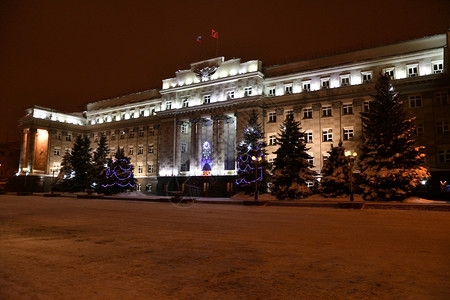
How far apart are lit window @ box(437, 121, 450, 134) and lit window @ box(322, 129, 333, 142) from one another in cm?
1035

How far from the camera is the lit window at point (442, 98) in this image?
32250mm

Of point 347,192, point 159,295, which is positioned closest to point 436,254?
point 159,295

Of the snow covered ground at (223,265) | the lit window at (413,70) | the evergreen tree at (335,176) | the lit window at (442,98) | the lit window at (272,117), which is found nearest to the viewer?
the snow covered ground at (223,265)

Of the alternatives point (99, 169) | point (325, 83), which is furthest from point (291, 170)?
point (99, 169)

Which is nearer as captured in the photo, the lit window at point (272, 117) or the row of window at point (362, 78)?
the row of window at point (362, 78)

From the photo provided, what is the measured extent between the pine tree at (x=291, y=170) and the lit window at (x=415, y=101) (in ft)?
42.7

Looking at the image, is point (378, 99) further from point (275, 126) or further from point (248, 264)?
point (248, 264)

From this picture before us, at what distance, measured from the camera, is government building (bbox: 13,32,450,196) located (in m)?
33.1

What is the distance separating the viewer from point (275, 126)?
4069 centimetres

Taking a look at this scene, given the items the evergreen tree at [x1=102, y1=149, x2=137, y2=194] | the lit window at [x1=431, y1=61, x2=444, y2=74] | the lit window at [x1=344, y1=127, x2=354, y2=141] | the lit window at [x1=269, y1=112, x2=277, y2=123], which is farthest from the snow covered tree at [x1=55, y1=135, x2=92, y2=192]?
the lit window at [x1=431, y1=61, x2=444, y2=74]

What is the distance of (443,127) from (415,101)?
3.73m

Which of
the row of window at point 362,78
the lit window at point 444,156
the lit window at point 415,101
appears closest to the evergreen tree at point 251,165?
the row of window at point 362,78

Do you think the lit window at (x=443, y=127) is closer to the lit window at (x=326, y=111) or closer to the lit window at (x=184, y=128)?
the lit window at (x=326, y=111)

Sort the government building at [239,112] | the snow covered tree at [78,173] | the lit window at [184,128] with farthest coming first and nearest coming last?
the lit window at [184,128] → the snow covered tree at [78,173] → the government building at [239,112]
